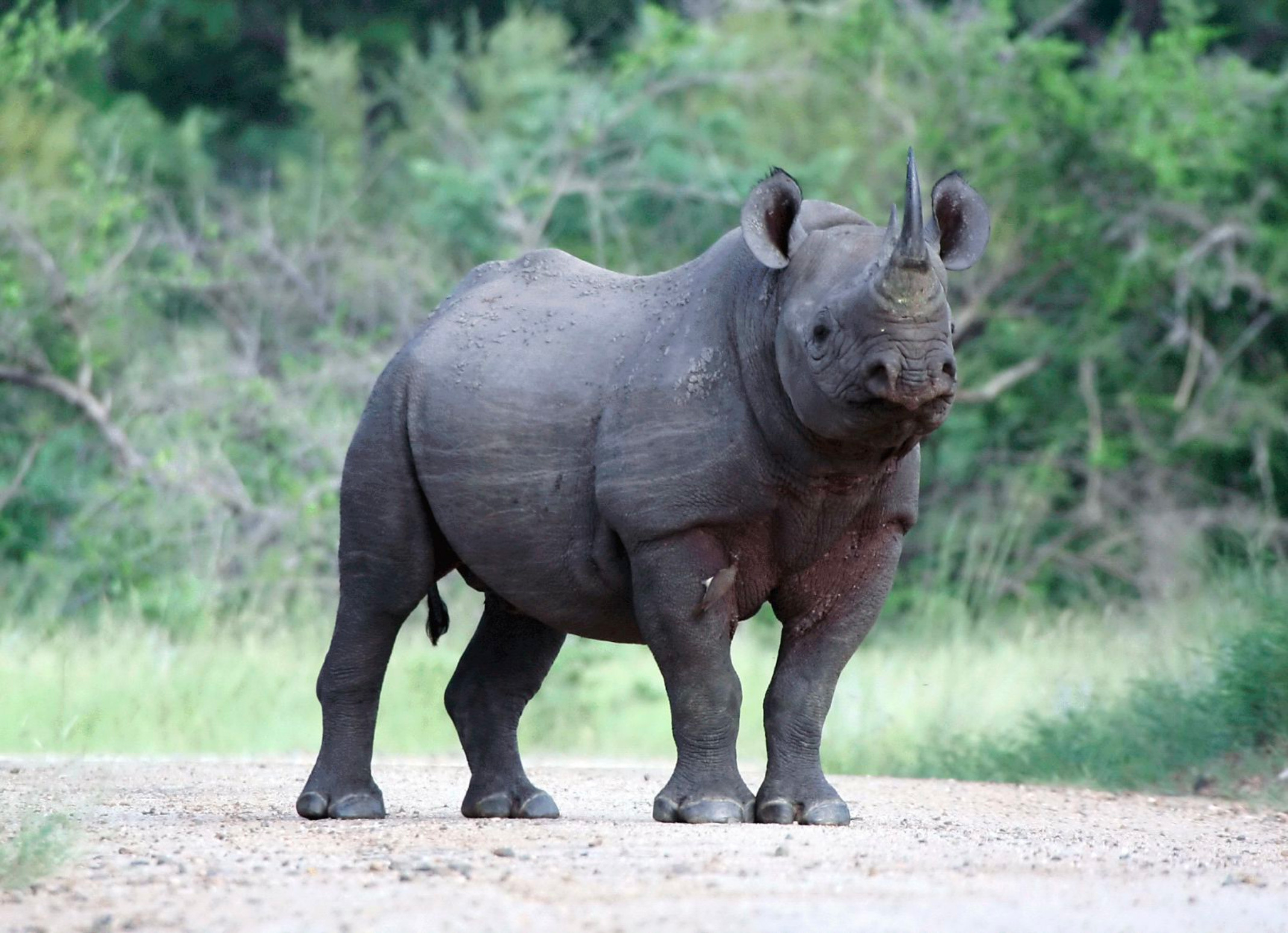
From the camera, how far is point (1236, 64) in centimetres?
2022

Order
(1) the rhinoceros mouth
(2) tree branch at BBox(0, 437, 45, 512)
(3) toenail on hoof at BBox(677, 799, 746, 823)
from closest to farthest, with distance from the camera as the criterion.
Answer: (1) the rhinoceros mouth → (3) toenail on hoof at BBox(677, 799, 746, 823) → (2) tree branch at BBox(0, 437, 45, 512)

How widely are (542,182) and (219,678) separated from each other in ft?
30.0

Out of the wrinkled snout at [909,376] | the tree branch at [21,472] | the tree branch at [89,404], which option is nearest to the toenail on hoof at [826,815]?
the wrinkled snout at [909,376]

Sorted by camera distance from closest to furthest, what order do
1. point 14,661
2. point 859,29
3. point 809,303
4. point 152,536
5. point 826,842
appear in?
point 826,842, point 809,303, point 14,661, point 152,536, point 859,29

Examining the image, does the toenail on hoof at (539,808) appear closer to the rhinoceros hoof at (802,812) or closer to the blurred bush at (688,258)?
the rhinoceros hoof at (802,812)

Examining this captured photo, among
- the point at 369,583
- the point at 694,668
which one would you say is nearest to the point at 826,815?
the point at 694,668

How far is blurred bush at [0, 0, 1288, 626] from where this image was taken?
17172 millimetres

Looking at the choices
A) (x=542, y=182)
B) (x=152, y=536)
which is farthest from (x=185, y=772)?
(x=542, y=182)

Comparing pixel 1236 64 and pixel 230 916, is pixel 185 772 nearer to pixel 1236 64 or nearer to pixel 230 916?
pixel 230 916

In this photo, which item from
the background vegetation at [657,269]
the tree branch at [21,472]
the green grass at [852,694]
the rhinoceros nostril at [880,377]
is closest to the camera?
the rhinoceros nostril at [880,377]

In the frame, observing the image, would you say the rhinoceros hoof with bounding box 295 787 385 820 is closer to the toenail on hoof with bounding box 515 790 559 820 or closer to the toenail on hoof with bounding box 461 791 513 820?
the toenail on hoof with bounding box 461 791 513 820

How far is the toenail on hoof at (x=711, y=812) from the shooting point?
689 cm

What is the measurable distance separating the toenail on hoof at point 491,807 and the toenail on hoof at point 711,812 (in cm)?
107

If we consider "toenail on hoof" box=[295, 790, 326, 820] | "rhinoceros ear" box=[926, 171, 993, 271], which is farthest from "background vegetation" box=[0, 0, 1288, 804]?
"rhinoceros ear" box=[926, 171, 993, 271]
